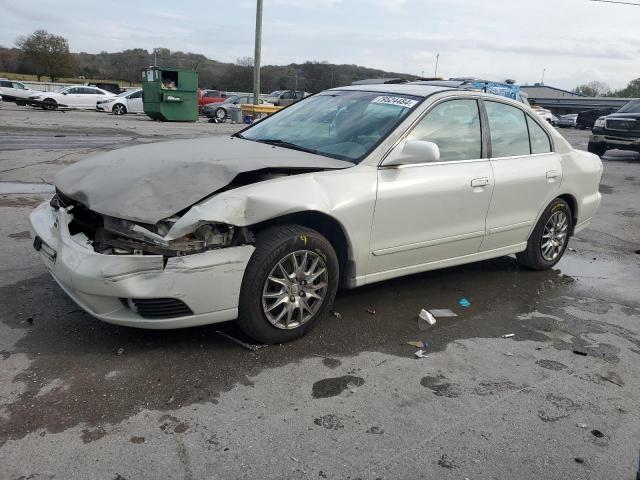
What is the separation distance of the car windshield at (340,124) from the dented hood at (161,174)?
201 millimetres

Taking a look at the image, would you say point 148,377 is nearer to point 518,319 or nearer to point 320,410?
point 320,410

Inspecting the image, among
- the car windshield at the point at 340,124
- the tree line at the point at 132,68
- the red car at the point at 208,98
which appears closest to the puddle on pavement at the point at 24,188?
the car windshield at the point at 340,124

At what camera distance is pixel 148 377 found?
10.2 feet

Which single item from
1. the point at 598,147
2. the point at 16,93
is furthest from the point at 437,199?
the point at 16,93

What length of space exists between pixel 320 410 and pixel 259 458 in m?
0.50

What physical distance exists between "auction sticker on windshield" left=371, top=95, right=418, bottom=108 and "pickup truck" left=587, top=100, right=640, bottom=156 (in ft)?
46.3

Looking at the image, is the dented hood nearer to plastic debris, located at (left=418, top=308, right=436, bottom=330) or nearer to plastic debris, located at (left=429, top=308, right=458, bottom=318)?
plastic debris, located at (left=418, top=308, right=436, bottom=330)

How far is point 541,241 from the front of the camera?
5.41 metres

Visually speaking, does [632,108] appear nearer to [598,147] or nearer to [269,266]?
[598,147]

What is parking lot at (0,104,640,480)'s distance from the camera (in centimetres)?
253

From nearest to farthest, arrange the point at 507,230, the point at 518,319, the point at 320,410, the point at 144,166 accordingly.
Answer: the point at 320,410 → the point at 144,166 → the point at 518,319 → the point at 507,230

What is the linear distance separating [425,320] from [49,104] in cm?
3040

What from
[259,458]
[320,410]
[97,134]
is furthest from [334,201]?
[97,134]

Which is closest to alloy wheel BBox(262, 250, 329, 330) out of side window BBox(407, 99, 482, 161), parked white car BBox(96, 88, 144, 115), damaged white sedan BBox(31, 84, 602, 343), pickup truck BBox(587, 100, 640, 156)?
damaged white sedan BBox(31, 84, 602, 343)
